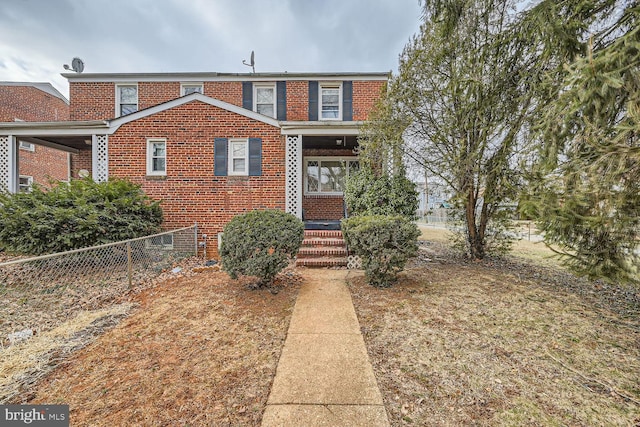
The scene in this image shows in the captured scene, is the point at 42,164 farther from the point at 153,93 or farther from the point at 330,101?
the point at 330,101

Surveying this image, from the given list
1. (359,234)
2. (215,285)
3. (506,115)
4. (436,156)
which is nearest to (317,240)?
(359,234)

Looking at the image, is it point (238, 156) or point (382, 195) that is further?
point (238, 156)

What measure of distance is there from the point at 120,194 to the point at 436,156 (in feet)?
25.1

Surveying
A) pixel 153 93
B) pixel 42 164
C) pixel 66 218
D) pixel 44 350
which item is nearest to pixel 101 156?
pixel 66 218

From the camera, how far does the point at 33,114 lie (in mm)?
17625

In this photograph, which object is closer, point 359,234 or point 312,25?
point 359,234

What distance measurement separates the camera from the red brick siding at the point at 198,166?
7.90 meters

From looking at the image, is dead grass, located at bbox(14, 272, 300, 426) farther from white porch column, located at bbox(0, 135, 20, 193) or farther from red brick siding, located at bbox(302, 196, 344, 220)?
white porch column, located at bbox(0, 135, 20, 193)

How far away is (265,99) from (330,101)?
2.69 meters

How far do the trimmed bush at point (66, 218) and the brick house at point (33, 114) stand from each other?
13147 millimetres

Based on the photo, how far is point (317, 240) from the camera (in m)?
6.94

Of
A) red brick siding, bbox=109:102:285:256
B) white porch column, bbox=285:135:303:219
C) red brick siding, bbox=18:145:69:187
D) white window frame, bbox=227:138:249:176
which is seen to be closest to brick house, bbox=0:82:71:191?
red brick siding, bbox=18:145:69:187

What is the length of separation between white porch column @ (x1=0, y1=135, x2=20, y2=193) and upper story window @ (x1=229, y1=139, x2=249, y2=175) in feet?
21.7

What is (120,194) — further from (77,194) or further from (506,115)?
(506,115)
